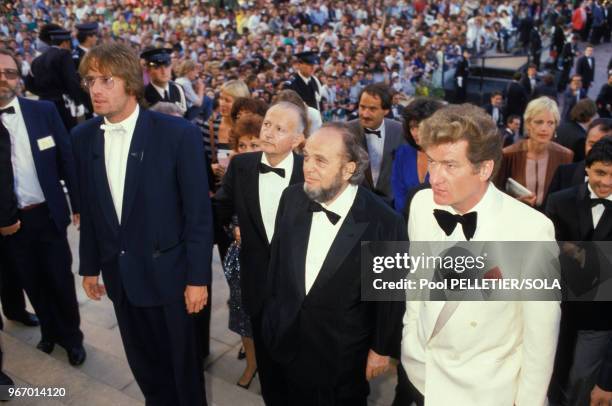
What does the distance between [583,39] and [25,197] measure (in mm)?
20234

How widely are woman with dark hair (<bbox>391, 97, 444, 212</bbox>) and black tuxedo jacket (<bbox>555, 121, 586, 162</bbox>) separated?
6.95ft

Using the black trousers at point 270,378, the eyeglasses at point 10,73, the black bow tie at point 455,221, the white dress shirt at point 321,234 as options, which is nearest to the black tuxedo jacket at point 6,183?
the eyeglasses at point 10,73

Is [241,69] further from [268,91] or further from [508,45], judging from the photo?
[508,45]

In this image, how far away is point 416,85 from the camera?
13.1m

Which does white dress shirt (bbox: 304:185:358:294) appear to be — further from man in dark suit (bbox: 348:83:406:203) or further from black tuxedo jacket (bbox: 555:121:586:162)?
black tuxedo jacket (bbox: 555:121:586:162)

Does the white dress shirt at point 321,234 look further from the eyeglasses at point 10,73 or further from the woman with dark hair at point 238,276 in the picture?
the eyeglasses at point 10,73

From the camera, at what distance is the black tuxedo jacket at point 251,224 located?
291 cm

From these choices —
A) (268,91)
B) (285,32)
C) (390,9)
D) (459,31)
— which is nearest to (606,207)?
(268,91)

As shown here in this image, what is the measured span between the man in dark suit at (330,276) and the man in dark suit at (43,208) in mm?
1571

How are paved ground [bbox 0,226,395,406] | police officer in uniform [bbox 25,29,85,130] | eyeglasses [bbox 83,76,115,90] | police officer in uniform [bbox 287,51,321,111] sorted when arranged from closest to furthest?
eyeglasses [bbox 83,76,115,90], paved ground [bbox 0,226,395,406], police officer in uniform [bbox 25,29,85,130], police officer in uniform [bbox 287,51,321,111]

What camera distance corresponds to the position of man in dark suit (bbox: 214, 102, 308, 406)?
289 cm

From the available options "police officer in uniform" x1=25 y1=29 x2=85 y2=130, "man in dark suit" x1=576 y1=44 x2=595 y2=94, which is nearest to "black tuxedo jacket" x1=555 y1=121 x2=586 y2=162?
"police officer in uniform" x1=25 y1=29 x2=85 y2=130

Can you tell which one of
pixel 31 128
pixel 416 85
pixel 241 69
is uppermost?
pixel 31 128

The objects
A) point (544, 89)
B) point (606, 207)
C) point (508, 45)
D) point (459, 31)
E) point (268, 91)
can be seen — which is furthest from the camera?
point (508, 45)
